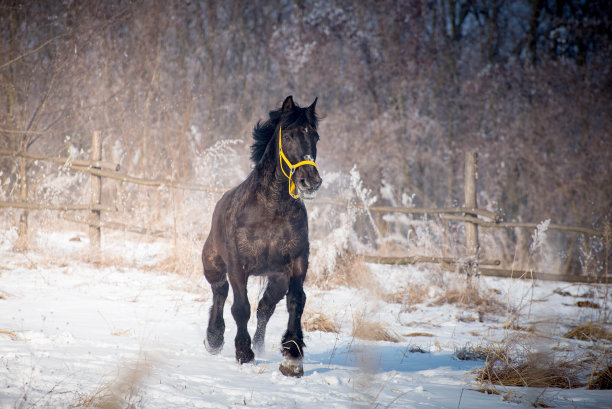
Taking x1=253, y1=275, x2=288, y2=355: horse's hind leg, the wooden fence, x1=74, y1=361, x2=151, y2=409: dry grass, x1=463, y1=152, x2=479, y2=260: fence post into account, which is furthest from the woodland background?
x1=74, y1=361, x2=151, y2=409: dry grass

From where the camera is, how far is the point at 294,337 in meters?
3.19

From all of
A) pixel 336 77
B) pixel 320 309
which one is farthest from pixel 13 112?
pixel 336 77

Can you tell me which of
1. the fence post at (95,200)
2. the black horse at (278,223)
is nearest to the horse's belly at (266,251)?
the black horse at (278,223)

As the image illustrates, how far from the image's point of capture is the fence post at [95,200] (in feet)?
26.8

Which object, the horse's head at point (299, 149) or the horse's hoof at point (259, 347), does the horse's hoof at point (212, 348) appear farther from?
the horse's head at point (299, 149)

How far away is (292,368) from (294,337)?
0.25 metres

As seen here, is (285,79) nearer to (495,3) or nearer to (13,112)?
(495,3)

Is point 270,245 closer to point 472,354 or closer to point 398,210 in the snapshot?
point 472,354

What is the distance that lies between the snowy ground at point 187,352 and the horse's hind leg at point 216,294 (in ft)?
0.48

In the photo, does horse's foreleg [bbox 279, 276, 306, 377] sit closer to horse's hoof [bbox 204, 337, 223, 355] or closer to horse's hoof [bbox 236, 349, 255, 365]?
horse's hoof [bbox 236, 349, 255, 365]

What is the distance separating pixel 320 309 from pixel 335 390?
2.31 m

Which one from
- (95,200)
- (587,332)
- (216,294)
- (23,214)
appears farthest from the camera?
(95,200)

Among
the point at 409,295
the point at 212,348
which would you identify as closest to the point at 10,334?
the point at 212,348

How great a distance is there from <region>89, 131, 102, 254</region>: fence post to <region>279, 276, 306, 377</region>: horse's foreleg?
5.48 m
